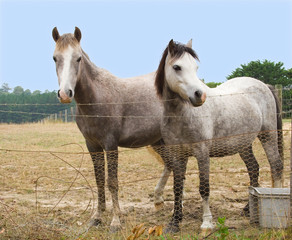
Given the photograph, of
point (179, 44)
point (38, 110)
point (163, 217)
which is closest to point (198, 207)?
point (163, 217)

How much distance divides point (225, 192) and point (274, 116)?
59.0 inches

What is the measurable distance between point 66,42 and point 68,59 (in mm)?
234

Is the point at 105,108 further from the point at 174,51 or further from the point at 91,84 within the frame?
the point at 174,51

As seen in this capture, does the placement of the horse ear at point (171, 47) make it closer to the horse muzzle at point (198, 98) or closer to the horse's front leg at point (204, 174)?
the horse muzzle at point (198, 98)

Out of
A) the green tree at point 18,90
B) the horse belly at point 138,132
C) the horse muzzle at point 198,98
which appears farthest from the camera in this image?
the green tree at point 18,90

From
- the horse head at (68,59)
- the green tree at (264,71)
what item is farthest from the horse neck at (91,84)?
the green tree at (264,71)

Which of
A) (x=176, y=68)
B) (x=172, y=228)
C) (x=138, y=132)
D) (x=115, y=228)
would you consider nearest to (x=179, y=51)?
(x=176, y=68)

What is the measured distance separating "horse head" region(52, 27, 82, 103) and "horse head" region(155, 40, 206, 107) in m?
1.05

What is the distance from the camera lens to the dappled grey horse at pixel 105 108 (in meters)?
3.79

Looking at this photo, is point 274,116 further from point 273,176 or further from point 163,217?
point 163,217

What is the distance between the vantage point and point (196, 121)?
145 inches

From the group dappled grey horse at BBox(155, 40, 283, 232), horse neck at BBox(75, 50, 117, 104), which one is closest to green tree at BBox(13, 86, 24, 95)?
horse neck at BBox(75, 50, 117, 104)

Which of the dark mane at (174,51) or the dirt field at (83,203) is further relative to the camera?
the dark mane at (174,51)

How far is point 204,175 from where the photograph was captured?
3.63 metres
